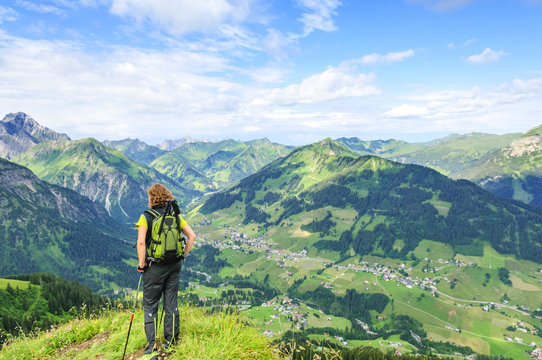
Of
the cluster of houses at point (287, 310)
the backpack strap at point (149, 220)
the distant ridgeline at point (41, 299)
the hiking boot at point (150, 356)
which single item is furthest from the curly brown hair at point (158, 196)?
the cluster of houses at point (287, 310)

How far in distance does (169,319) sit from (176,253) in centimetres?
207

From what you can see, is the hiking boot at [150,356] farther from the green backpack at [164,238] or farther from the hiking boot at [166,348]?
the green backpack at [164,238]

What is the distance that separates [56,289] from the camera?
9038 centimetres

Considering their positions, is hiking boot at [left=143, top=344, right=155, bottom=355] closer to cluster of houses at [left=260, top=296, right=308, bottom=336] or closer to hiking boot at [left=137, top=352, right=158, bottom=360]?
hiking boot at [left=137, top=352, right=158, bottom=360]

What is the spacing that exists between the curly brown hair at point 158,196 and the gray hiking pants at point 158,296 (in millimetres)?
1956

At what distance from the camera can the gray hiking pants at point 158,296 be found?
8.09 metres

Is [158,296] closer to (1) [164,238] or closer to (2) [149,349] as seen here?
(2) [149,349]

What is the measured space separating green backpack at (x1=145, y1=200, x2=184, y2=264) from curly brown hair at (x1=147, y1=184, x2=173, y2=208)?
14.1 inches

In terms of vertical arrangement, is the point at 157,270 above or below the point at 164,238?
below

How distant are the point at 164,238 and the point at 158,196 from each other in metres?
1.48

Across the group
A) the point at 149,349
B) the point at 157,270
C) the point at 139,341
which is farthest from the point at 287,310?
the point at 157,270

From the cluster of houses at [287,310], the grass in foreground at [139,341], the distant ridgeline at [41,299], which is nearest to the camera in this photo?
the grass in foreground at [139,341]

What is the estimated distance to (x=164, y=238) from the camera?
8008 mm

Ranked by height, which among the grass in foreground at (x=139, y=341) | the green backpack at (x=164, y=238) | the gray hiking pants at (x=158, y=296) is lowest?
the grass in foreground at (x=139, y=341)
